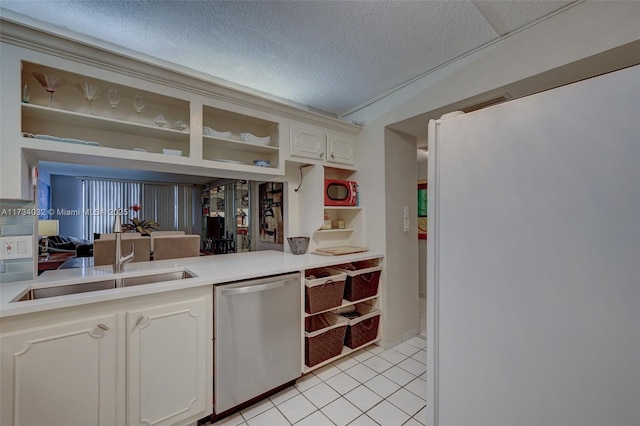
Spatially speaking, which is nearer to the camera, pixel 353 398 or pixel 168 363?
pixel 168 363

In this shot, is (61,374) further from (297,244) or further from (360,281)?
(360,281)

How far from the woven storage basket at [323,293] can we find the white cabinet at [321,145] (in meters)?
1.12

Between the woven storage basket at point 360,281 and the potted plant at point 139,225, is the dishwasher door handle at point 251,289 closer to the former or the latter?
the woven storage basket at point 360,281

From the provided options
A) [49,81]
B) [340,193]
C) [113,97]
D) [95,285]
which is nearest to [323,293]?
[340,193]

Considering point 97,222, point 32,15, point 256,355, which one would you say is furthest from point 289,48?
point 256,355

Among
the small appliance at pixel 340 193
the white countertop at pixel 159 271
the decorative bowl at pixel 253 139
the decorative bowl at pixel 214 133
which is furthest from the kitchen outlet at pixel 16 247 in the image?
the small appliance at pixel 340 193

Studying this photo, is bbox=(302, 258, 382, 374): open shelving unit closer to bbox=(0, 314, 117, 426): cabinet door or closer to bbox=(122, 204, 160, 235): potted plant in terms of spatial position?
bbox=(0, 314, 117, 426): cabinet door

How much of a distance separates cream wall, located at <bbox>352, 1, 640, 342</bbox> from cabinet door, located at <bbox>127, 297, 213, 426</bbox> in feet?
5.44

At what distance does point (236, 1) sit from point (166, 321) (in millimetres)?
1796

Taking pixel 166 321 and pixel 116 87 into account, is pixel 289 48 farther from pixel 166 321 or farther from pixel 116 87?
pixel 166 321

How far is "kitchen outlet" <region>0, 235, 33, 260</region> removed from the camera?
55.5 inches

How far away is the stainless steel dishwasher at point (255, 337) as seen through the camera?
1583 millimetres

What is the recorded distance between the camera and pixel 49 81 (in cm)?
148

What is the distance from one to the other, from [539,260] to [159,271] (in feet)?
6.57
